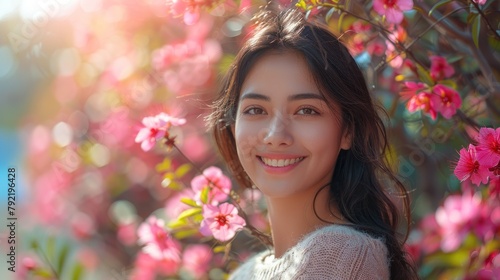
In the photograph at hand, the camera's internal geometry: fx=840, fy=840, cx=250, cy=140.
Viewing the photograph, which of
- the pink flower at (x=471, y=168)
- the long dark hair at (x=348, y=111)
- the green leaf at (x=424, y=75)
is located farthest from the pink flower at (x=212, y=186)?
the pink flower at (x=471, y=168)

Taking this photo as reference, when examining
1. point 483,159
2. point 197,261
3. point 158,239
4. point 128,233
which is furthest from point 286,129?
point 128,233

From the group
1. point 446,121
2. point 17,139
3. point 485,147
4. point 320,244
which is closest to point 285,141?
point 320,244

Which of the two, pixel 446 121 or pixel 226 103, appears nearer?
pixel 226 103

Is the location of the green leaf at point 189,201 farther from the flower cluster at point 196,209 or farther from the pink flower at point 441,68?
the pink flower at point 441,68

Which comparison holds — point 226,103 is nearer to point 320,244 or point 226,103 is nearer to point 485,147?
point 320,244

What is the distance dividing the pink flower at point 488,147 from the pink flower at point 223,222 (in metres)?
0.60

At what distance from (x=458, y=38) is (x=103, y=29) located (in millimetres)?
1692

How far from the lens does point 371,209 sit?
171 cm

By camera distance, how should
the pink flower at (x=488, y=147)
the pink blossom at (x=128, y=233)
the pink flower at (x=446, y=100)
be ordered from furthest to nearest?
1. the pink blossom at (x=128, y=233)
2. the pink flower at (x=446, y=100)
3. the pink flower at (x=488, y=147)

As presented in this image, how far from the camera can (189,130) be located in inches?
125

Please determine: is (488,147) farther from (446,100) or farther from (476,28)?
(446,100)

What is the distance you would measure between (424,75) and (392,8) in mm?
214

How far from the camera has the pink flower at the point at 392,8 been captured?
176cm

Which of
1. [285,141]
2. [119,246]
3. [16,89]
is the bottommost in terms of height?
[119,246]
